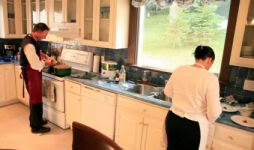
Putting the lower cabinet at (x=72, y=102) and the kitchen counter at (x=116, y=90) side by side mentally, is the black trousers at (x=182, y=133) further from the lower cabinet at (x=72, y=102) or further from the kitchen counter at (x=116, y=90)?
the lower cabinet at (x=72, y=102)

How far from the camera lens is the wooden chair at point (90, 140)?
1056 millimetres

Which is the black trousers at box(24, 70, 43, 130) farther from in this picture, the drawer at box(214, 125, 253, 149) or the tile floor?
the drawer at box(214, 125, 253, 149)

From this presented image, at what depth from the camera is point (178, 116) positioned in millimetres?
1560

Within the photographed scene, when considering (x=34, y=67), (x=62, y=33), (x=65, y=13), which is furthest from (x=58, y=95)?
(x=65, y=13)

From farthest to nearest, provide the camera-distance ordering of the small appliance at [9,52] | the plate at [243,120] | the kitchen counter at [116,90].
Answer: the small appliance at [9,52] → the kitchen counter at [116,90] → the plate at [243,120]

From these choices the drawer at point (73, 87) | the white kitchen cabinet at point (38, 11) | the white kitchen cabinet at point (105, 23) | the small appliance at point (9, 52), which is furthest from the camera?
the small appliance at point (9, 52)

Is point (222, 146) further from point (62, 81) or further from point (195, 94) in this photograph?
point (62, 81)

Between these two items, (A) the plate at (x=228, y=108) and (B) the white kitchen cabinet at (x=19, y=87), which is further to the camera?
(B) the white kitchen cabinet at (x=19, y=87)

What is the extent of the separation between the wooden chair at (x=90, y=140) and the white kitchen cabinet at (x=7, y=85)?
3.16 metres

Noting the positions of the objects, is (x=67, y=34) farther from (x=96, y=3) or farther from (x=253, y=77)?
(x=253, y=77)

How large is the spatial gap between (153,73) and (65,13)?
1.67 metres

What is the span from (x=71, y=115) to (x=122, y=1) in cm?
179

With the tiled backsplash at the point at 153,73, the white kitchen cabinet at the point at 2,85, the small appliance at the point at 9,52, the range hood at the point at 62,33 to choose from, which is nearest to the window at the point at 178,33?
the tiled backsplash at the point at 153,73

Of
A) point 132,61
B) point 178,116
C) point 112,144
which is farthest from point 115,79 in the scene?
point 112,144
